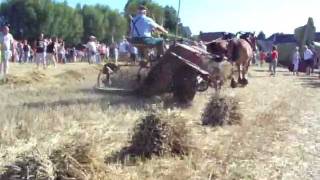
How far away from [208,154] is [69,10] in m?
97.4

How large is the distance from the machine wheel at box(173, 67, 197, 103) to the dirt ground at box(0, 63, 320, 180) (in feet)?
1.18

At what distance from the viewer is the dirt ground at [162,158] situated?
825 centimetres

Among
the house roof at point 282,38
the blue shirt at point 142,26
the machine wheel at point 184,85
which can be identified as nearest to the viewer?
the machine wheel at point 184,85

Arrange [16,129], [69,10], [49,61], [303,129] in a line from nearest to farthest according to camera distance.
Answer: [16,129]
[303,129]
[49,61]
[69,10]

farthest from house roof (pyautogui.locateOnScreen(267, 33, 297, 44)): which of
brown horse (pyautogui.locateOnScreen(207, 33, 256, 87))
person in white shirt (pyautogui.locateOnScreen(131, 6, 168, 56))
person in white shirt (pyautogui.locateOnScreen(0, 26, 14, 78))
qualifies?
person in white shirt (pyautogui.locateOnScreen(131, 6, 168, 56))

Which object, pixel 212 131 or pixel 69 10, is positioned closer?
pixel 212 131

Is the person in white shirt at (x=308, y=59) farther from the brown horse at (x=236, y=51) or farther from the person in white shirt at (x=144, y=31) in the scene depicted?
the person in white shirt at (x=144, y=31)

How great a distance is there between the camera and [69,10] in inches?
4129

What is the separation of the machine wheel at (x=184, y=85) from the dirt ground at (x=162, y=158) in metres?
0.36

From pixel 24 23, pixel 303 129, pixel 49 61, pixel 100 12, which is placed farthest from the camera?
pixel 100 12

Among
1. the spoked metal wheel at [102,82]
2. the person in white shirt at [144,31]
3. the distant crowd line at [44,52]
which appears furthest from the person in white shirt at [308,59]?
the person in white shirt at [144,31]

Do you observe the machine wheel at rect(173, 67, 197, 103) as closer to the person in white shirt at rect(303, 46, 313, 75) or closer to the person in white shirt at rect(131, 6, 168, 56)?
the person in white shirt at rect(131, 6, 168, 56)

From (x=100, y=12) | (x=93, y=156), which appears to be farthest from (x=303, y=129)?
(x=100, y=12)

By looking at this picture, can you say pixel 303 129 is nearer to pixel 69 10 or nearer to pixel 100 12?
pixel 69 10
